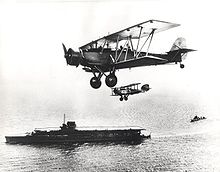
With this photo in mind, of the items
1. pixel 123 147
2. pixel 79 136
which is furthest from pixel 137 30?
pixel 79 136

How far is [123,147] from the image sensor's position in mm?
43750

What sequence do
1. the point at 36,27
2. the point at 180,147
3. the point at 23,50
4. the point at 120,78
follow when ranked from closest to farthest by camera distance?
the point at 36,27 < the point at 23,50 < the point at 120,78 < the point at 180,147

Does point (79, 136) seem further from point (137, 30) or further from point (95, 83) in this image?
point (137, 30)

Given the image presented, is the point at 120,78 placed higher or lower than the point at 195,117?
higher

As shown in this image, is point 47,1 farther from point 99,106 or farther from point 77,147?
point 99,106

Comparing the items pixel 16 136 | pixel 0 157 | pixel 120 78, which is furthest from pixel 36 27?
pixel 16 136

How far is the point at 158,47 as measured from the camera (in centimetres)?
1772

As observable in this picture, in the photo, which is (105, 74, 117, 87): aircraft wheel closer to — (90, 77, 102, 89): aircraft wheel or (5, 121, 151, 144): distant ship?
(90, 77, 102, 89): aircraft wheel

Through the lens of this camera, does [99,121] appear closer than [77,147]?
No

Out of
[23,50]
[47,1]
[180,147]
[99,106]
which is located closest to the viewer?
[47,1]

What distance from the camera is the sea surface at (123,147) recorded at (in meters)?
35.2

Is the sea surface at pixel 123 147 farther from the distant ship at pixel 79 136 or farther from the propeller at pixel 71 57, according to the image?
the propeller at pixel 71 57

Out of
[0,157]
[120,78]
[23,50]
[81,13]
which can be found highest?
[81,13]

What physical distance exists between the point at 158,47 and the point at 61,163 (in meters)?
23.0
